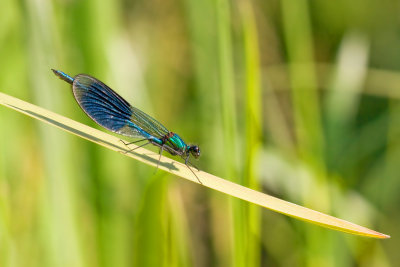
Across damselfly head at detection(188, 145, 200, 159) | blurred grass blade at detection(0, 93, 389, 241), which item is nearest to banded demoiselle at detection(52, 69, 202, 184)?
damselfly head at detection(188, 145, 200, 159)

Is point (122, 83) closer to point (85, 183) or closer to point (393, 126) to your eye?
point (85, 183)

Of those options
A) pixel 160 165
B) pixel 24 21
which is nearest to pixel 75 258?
pixel 160 165

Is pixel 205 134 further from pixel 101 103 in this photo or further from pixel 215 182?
pixel 215 182

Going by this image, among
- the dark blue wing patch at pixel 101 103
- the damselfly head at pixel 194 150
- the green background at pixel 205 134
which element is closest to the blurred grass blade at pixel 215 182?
the green background at pixel 205 134

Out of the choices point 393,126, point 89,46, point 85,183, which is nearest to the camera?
point 89,46

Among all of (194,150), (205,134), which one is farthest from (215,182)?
(205,134)

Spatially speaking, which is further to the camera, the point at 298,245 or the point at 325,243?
the point at 298,245
